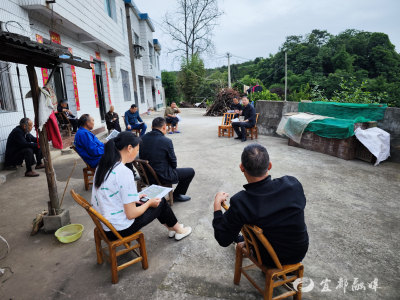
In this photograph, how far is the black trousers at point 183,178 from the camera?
3674 millimetres

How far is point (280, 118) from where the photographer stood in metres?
8.64

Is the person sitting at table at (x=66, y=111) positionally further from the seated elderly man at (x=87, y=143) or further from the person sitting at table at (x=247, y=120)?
the person sitting at table at (x=247, y=120)

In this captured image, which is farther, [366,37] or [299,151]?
[366,37]

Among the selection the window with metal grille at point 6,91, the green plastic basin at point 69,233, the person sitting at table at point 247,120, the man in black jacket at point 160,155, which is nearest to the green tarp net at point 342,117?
the person sitting at table at point 247,120

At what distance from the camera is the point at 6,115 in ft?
17.2

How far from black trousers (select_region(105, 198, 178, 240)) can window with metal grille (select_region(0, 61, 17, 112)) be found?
15.9 feet

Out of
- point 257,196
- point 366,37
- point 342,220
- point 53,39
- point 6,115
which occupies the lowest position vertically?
point 342,220

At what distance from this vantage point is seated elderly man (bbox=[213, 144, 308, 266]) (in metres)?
1.62

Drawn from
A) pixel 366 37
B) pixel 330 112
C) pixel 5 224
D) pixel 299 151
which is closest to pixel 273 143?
pixel 299 151

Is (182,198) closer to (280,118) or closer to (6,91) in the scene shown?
(6,91)

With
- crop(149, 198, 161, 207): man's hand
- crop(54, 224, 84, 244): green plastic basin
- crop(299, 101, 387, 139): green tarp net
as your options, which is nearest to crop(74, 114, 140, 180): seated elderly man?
crop(54, 224, 84, 244): green plastic basin

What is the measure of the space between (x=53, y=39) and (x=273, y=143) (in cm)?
720

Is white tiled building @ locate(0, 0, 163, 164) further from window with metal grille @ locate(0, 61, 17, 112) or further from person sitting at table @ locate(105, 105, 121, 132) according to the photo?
person sitting at table @ locate(105, 105, 121, 132)

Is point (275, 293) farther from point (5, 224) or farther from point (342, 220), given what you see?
point (5, 224)
